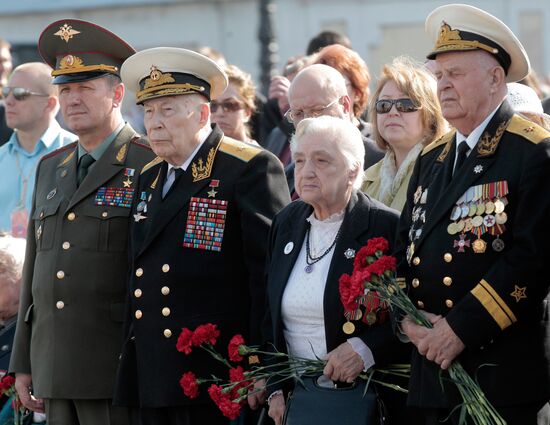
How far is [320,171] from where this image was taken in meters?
5.79

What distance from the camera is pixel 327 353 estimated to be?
5648 millimetres

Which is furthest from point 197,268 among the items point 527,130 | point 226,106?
point 226,106

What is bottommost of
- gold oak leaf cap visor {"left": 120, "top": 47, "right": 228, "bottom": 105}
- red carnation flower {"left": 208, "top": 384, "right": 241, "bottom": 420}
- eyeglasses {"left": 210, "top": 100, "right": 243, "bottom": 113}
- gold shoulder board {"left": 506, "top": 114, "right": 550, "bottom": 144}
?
red carnation flower {"left": 208, "top": 384, "right": 241, "bottom": 420}

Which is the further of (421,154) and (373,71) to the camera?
(373,71)

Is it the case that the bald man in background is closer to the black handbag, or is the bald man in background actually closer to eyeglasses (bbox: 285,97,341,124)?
eyeglasses (bbox: 285,97,341,124)

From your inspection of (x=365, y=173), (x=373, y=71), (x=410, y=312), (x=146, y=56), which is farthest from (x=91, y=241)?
(x=373, y=71)

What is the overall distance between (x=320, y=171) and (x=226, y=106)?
8.61 feet

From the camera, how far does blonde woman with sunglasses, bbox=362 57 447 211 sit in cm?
663

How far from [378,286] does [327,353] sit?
0.52m

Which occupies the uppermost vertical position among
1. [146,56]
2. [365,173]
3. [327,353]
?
[146,56]

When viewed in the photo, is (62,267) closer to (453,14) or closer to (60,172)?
(60,172)

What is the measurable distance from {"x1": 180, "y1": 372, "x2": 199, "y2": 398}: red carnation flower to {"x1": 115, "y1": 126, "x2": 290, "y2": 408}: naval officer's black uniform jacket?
0.06 metres

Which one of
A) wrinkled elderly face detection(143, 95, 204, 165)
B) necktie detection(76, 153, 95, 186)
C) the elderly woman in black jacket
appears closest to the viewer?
the elderly woman in black jacket

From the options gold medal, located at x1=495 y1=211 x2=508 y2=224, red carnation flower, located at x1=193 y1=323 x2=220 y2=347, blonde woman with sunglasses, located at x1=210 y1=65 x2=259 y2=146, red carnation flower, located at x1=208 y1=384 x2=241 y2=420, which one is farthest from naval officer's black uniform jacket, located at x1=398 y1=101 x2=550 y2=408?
blonde woman with sunglasses, located at x1=210 y1=65 x2=259 y2=146
